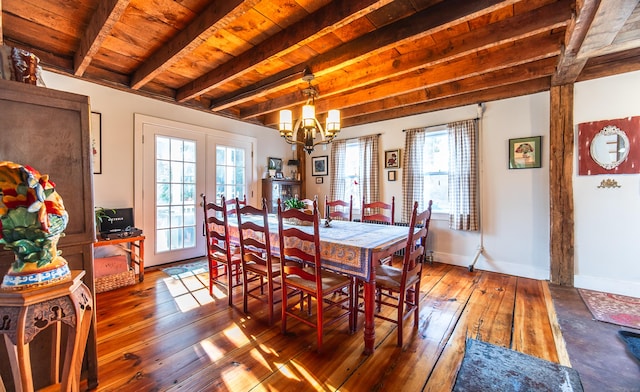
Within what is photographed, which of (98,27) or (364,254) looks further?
(98,27)

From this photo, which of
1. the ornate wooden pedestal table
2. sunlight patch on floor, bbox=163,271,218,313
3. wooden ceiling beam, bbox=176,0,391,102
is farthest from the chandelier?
the ornate wooden pedestal table

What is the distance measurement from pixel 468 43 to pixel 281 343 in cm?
291

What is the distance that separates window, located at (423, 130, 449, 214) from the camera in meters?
4.00

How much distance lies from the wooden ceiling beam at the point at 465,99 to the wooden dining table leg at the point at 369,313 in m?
3.20

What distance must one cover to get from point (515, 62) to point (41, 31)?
4.28m

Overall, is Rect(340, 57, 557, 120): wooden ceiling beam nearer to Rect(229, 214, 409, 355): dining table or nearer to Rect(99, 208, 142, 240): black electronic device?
Rect(229, 214, 409, 355): dining table

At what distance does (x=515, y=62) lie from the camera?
8.32ft

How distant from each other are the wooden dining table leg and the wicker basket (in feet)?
9.04

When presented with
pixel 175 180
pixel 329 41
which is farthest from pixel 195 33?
pixel 175 180

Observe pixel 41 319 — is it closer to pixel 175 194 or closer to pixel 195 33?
pixel 195 33

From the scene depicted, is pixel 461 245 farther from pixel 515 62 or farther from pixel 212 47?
pixel 212 47

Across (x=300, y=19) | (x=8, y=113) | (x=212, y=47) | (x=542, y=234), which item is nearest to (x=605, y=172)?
(x=542, y=234)

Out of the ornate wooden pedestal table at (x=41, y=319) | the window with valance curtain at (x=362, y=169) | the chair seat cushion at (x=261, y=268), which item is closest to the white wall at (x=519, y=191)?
the window with valance curtain at (x=362, y=169)

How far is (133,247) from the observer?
3404 millimetres
